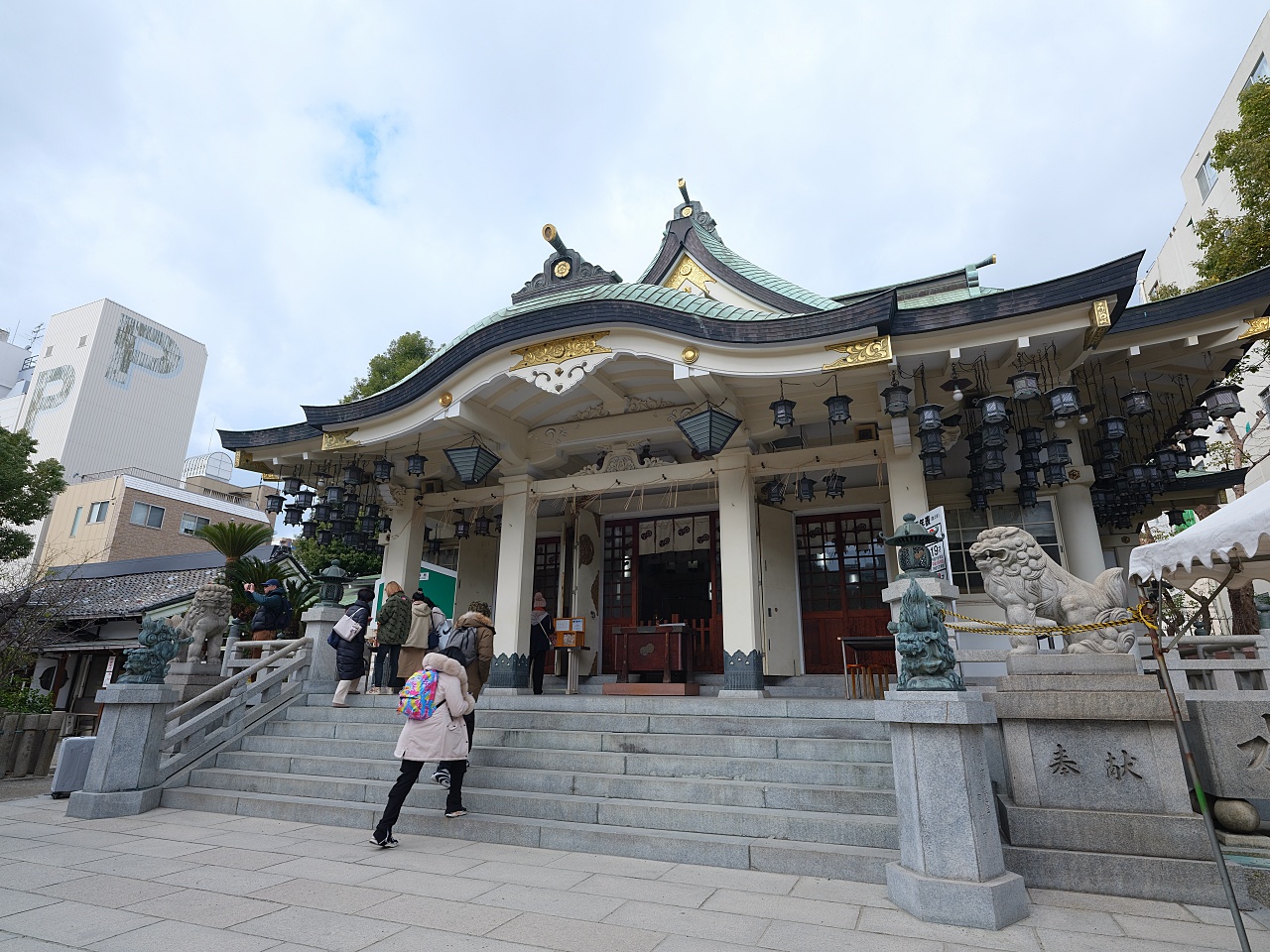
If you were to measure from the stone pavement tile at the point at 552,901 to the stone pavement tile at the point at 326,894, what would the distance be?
364 millimetres

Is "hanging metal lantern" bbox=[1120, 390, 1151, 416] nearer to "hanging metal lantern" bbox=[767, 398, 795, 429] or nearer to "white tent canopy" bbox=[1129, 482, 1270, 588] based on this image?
"white tent canopy" bbox=[1129, 482, 1270, 588]

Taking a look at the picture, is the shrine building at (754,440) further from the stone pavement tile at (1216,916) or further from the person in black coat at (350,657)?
the stone pavement tile at (1216,916)

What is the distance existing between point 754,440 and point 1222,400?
5.33 metres

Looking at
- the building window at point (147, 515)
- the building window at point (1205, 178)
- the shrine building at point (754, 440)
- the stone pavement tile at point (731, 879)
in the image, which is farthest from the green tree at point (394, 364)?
the building window at point (1205, 178)

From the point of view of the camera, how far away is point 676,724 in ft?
22.9

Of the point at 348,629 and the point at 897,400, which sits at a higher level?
the point at 897,400

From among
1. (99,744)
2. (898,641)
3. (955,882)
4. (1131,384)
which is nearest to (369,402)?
(99,744)

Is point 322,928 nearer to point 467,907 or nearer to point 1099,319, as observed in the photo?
point 467,907

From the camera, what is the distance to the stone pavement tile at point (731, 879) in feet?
14.6

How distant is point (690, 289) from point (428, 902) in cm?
1150

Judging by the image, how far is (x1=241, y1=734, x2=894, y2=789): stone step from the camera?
570 centimetres

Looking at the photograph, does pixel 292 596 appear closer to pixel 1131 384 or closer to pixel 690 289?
pixel 690 289

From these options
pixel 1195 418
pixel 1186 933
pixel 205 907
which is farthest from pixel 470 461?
pixel 1195 418

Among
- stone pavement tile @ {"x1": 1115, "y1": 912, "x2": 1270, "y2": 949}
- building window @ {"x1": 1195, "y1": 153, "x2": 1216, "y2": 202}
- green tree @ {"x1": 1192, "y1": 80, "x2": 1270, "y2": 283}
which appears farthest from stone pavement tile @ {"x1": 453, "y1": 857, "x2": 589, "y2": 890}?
building window @ {"x1": 1195, "y1": 153, "x2": 1216, "y2": 202}
